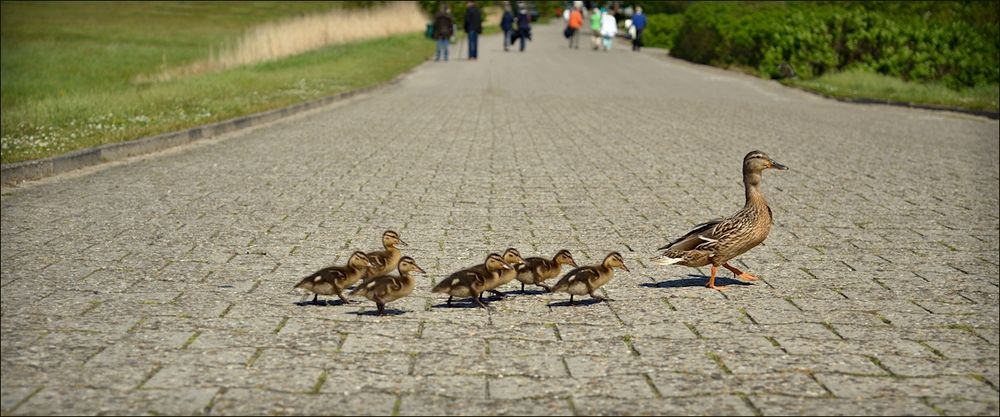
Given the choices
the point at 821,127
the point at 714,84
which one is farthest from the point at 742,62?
the point at 821,127

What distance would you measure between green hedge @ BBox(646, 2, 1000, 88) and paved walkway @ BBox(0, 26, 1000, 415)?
47.9 feet

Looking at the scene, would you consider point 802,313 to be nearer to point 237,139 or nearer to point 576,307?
point 576,307

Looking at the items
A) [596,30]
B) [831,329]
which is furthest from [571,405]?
[596,30]

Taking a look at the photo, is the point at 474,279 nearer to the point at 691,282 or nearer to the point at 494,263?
the point at 494,263

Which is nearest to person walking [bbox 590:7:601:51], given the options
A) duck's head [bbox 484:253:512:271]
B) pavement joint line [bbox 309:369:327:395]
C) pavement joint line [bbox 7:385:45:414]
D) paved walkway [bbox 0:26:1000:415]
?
paved walkway [bbox 0:26:1000:415]

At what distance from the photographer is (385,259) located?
784cm

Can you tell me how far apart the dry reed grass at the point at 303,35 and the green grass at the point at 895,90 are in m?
17.5

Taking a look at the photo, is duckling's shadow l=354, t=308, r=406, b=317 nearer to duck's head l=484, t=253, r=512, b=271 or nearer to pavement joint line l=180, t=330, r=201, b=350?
duck's head l=484, t=253, r=512, b=271

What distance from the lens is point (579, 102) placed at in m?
28.0

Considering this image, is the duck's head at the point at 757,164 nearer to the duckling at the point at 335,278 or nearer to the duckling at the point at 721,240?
the duckling at the point at 721,240

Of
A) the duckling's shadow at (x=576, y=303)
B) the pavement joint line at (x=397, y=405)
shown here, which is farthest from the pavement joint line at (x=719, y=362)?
the pavement joint line at (x=397, y=405)

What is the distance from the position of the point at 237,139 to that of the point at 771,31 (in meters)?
24.7

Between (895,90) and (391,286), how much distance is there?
26034mm

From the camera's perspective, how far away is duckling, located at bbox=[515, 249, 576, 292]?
7.89m
